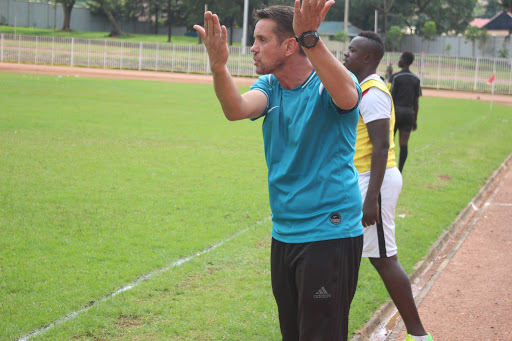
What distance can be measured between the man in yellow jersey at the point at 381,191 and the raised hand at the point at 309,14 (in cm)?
165

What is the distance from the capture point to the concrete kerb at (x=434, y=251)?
194 inches

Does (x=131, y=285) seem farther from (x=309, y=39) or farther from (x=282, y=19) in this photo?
(x=309, y=39)

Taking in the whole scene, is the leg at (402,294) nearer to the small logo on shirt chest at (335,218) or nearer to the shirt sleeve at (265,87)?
the small logo on shirt chest at (335,218)

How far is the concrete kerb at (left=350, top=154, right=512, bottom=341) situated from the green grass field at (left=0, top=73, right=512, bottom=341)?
0.09 metres

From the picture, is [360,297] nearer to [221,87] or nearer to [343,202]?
[343,202]

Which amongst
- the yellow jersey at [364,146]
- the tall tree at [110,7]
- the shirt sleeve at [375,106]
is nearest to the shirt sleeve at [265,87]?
the shirt sleeve at [375,106]

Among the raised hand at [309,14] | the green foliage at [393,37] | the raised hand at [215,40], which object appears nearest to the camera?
the raised hand at [309,14]

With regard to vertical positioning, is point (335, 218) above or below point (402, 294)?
above

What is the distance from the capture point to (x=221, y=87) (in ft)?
9.35

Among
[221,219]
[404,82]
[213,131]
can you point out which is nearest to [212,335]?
[221,219]

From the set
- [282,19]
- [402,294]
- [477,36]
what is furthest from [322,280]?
[477,36]

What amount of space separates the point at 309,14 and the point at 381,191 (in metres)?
2.07

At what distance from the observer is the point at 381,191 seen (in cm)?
432

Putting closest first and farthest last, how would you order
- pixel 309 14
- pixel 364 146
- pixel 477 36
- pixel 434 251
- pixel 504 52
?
pixel 309 14 < pixel 364 146 < pixel 434 251 < pixel 504 52 < pixel 477 36
